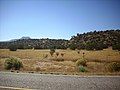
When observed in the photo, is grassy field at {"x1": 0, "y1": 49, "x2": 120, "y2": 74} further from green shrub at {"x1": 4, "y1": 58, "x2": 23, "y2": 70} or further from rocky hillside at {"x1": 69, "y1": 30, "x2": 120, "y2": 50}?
rocky hillside at {"x1": 69, "y1": 30, "x2": 120, "y2": 50}

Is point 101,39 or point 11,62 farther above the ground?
point 101,39

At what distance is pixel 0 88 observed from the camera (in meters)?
8.11

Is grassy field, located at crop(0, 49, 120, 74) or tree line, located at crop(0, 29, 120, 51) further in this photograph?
tree line, located at crop(0, 29, 120, 51)

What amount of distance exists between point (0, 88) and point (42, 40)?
5203 inches

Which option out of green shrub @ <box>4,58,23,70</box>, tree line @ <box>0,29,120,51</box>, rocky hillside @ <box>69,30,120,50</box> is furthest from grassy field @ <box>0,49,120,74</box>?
rocky hillside @ <box>69,30,120,50</box>

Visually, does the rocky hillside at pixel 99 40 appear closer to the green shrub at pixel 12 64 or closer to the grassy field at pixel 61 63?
the grassy field at pixel 61 63

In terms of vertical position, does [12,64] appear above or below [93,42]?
below

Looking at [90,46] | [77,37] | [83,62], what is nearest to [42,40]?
[77,37]

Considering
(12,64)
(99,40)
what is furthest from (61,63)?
(99,40)

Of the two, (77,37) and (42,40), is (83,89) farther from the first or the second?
(42,40)

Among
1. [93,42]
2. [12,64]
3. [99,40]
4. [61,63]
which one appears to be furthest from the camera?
[99,40]

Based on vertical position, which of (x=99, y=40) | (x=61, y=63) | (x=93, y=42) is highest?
(x=99, y=40)

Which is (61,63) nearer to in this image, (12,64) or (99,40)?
(12,64)

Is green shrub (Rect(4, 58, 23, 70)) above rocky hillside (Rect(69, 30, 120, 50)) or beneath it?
beneath
